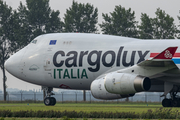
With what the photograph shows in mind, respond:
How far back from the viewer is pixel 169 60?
2442 centimetres

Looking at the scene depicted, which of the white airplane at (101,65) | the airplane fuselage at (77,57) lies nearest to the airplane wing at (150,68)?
the white airplane at (101,65)

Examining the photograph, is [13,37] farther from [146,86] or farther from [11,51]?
[146,86]

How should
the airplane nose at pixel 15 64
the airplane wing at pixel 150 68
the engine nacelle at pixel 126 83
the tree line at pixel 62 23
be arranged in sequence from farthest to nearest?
the tree line at pixel 62 23 < the airplane nose at pixel 15 64 < the airplane wing at pixel 150 68 < the engine nacelle at pixel 126 83

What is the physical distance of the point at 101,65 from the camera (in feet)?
95.9

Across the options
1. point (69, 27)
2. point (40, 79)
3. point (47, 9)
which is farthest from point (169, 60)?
point (47, 9)

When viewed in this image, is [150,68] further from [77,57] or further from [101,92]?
[77,57]

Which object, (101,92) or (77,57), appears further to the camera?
(77,57)

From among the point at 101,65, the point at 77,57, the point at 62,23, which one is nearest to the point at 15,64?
the point at 77,57

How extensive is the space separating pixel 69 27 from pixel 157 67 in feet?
119

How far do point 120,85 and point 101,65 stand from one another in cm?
419

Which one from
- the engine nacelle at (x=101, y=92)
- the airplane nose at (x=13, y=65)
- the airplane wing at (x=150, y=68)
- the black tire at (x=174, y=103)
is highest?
the airplane nose at (x=13, y=65)

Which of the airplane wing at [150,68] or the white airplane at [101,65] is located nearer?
Result: the airplane wing at [150,68]

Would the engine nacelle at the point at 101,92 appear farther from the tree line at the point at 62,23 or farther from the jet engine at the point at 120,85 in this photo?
the tree line at the point at 62,23

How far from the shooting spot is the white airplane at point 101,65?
2562 centimetres
